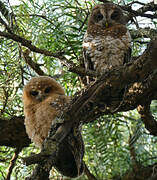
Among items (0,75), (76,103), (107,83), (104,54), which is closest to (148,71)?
(107,83)

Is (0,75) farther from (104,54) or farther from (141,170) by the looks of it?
(141,170)

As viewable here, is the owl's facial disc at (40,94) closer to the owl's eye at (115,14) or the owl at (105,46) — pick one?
the owl at (105,46)

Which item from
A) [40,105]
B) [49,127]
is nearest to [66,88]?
[40,105]

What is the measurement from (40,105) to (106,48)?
0.99m

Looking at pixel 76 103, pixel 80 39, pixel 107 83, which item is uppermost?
pixel 80 39

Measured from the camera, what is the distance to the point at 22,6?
9.87 ft

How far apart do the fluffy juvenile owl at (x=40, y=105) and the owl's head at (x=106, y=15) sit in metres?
1.03

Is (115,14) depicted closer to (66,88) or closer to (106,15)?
(106,15)

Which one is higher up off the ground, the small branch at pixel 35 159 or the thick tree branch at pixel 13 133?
the thick tree branch at pixel 13 133

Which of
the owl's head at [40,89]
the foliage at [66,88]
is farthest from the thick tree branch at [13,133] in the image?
the owl's head at [40,89]

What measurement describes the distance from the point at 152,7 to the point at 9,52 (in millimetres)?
1551

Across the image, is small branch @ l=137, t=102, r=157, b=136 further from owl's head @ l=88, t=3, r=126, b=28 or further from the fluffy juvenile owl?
owl's head @ l=88, t=3, r=126, b=28

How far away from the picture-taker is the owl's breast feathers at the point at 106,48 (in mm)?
3244

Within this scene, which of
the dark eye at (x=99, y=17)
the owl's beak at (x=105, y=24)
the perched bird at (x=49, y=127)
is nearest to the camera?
the perched bird at (x=49, y=127)
